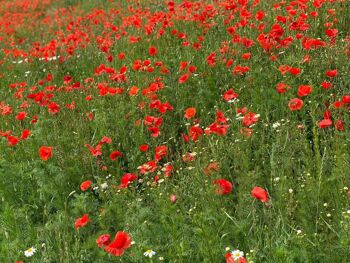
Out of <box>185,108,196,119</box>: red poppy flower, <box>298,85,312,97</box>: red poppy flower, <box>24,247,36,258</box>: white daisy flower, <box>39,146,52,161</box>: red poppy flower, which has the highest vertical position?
<box>298,85,312,97</box>: red poppy flower

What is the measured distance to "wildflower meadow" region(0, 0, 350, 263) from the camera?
9.17ft

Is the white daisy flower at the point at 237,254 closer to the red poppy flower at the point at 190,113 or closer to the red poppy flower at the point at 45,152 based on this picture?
the red poppy flower at the point at 190,113

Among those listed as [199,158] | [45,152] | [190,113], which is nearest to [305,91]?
[190,113]

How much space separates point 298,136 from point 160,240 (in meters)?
1.30

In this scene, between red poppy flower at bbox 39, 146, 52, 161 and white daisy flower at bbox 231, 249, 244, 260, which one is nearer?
white daisy flower at bbox 231, 249, 244, 260

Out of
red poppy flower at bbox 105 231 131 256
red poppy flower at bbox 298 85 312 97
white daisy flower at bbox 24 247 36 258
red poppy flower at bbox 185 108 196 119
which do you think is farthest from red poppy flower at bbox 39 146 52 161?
red poppy flower at bbox 298 85 312 97

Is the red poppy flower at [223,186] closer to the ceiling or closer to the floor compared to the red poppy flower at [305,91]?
closer to the floor

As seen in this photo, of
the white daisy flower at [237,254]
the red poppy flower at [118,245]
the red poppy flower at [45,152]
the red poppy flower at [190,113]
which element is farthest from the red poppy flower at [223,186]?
the red poppy flower at [45,152]

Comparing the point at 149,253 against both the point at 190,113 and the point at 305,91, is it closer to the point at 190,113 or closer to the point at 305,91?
the point at 190,113

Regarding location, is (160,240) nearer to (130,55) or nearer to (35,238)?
(35,238)

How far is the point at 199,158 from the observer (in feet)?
10.8

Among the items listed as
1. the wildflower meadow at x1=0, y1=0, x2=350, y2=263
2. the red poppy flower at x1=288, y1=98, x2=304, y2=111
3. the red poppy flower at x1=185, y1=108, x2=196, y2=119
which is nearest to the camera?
the wildflower meadow at x1=0, y1=0, x2=350, y2=263

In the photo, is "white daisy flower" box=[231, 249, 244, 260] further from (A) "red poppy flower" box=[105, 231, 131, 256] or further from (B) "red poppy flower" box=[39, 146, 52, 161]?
(B) "red poppy flower" box=[39, 146, 52, 161]

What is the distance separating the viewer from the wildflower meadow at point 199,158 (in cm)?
279
